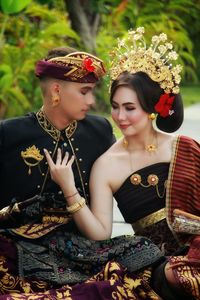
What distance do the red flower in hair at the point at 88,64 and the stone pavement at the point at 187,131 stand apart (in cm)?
177

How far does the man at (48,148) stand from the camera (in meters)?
4.17

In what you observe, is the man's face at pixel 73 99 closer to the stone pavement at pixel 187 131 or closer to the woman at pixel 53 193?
the woman at pixel 53 193

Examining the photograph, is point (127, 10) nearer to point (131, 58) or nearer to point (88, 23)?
point (88, 23)

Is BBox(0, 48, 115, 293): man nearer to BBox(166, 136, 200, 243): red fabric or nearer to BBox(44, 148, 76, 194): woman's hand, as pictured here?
BBox(44, 148, 76, 194): woman's hand

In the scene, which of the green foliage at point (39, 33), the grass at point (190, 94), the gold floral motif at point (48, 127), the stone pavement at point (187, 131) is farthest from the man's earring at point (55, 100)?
the grass at point (190, 94)

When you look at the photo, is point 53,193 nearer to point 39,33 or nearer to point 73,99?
point 73,99

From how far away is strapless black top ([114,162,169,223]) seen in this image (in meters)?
4.22

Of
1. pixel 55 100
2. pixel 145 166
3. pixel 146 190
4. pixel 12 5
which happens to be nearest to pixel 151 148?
pixel 145 166

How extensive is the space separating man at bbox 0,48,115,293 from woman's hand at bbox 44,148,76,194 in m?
0.12

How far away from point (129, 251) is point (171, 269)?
24 centimetres

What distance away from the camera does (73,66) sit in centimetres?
420

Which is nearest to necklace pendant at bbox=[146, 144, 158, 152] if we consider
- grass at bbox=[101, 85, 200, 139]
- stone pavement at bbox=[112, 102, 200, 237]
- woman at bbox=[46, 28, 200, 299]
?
woman at bbox=[46, 28, 200, 299]

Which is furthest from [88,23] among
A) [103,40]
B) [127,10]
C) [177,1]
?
[177,1]

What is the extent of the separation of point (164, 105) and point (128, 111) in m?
0.17
